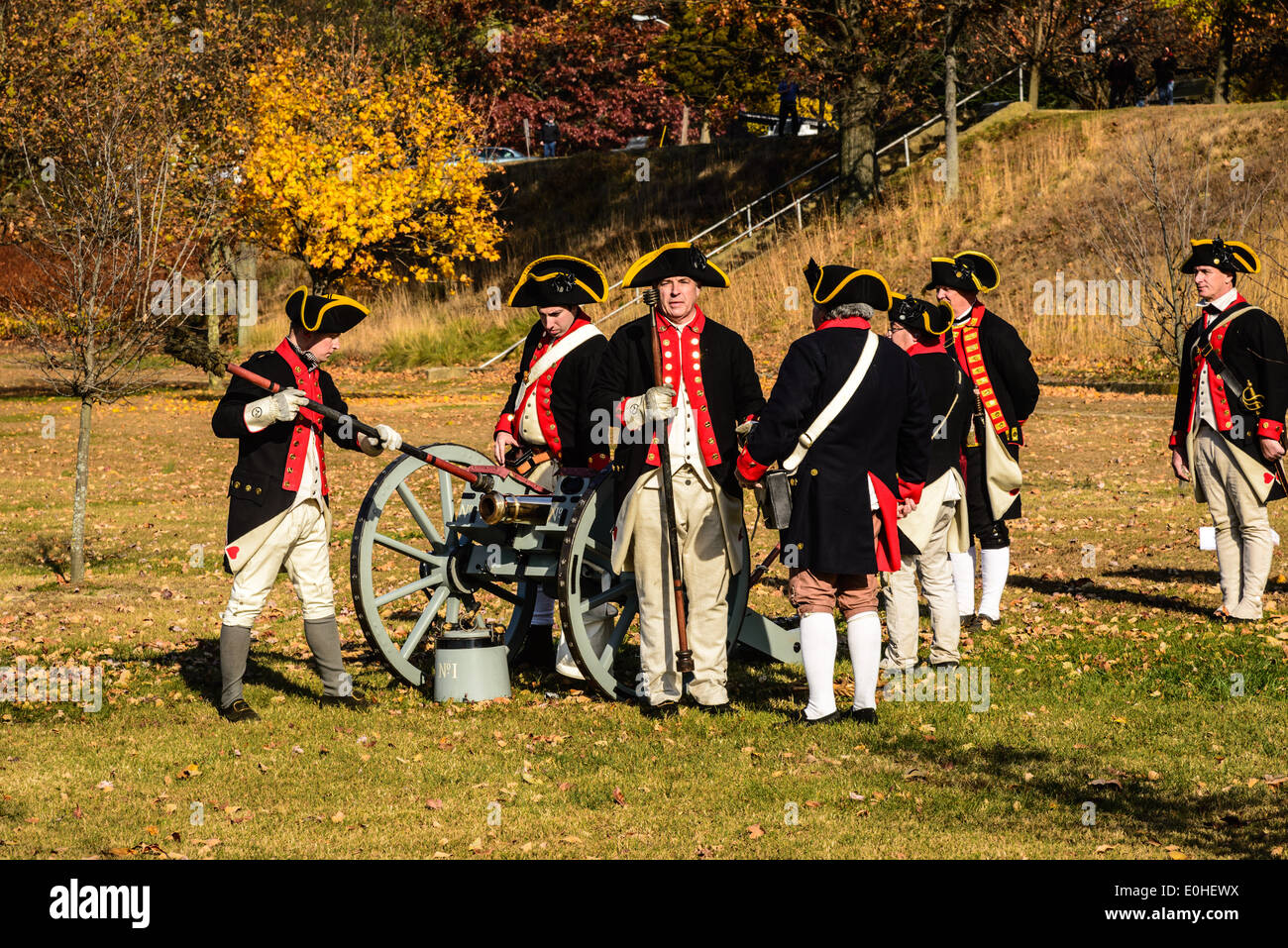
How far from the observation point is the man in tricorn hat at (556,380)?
8.28m

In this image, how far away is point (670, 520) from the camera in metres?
7.44

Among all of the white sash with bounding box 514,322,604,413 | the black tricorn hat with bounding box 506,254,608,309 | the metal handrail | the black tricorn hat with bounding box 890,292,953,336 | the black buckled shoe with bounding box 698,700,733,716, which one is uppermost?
the metal handrail

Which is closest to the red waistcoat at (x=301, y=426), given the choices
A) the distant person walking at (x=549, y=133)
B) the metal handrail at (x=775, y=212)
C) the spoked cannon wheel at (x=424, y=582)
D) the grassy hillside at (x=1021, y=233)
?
the spoked cannon wheel at (x=424, y=582)

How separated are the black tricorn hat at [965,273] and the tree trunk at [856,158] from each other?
23991 millimetres

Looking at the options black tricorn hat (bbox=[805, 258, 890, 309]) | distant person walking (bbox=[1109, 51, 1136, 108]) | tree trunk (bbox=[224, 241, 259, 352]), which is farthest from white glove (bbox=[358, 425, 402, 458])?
distant person walking (bbox=[1109, 51, 1136, 108])

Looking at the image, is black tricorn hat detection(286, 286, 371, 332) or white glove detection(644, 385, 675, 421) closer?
white glove detection(644, 385, 675, 421)

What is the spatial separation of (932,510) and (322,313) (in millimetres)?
3414

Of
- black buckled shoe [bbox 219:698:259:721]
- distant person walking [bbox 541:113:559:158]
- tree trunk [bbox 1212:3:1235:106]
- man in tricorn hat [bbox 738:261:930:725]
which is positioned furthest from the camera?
distant person walking [bbox 541:113:559:158]

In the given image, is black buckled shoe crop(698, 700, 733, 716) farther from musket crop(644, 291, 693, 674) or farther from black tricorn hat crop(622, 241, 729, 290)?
black tricorn hat crop(622, 241, 729, 290)

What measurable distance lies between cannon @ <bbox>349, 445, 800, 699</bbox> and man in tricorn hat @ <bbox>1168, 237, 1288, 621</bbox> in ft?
10.1

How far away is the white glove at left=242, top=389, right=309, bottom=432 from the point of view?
728 cm

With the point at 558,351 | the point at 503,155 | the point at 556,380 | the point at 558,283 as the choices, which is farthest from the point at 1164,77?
the point at 556,380

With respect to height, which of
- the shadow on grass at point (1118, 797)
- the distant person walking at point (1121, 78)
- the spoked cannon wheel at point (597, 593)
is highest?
the distant person walking at point (1121, 78)

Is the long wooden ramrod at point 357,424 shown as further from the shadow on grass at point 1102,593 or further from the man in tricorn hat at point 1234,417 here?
the shadow on grass at point 1102,593
